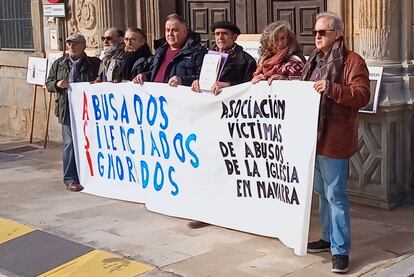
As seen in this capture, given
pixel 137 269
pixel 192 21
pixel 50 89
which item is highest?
pixel 192 21

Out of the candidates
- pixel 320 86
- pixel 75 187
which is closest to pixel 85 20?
pixel 75 187

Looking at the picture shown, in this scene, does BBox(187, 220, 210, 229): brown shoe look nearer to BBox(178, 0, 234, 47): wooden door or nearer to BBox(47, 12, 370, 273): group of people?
BBox(47, 12, 370, 273): group of people

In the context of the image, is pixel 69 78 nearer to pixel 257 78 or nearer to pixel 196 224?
pixel 196 224

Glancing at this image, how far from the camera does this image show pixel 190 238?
5.97 metres

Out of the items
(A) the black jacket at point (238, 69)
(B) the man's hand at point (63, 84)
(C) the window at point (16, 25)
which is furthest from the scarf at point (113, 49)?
(C) the window at point (16, 25)

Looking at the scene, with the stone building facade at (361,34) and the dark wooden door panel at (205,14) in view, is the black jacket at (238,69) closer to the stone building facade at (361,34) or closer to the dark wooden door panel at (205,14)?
the stone building facade at (361,34)

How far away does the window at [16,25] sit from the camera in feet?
38.9

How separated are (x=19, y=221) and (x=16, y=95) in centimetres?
564

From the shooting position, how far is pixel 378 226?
6160mm

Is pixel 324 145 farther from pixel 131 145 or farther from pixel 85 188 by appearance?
pixel 85 188

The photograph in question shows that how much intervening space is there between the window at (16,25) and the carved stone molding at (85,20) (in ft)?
4.93

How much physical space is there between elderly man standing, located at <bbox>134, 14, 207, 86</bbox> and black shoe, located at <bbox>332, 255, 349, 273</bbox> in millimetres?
2241

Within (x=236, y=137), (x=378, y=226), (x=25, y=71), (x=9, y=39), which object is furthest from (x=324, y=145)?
(x=9, y=39)

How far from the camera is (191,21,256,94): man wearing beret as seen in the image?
6055mm
